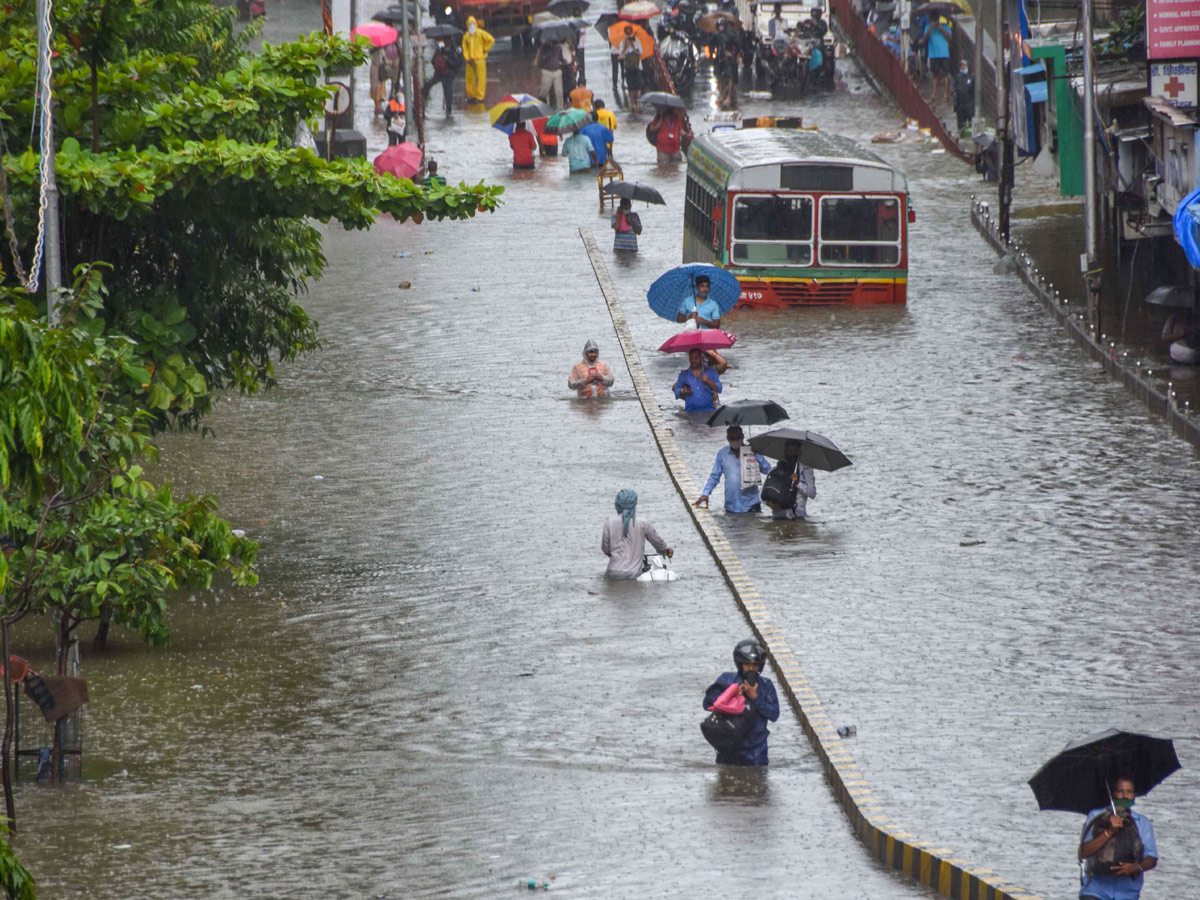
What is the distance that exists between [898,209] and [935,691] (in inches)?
581

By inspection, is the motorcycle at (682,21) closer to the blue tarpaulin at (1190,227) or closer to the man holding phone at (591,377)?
the man holding phone at (591,377)

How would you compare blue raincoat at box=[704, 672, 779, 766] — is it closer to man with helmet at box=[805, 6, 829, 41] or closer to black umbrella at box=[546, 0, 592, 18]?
man with helmet at box=[805, 6, 829, 41]

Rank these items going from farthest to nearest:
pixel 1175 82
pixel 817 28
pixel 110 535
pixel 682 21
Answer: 1. pixel 682 21
2. pixel 817 28
3. pixel 1175 82
4. pixel 110 535

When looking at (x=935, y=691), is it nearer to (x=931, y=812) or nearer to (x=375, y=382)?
(x=931, y=812)

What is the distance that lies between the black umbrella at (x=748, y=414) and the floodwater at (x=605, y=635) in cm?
80

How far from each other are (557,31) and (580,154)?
7.62 metres

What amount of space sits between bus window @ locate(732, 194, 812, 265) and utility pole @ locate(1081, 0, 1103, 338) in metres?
3.51

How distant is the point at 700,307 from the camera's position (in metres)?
23.5

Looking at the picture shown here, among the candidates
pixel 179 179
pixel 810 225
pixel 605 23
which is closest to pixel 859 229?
pixel 810 225

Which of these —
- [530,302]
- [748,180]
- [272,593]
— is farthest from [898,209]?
[272,593]

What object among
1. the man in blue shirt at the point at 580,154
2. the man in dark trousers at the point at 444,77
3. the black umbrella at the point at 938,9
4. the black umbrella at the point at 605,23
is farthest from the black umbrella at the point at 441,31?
the black umbrella at the point at 938,9

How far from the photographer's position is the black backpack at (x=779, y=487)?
16.9 meters

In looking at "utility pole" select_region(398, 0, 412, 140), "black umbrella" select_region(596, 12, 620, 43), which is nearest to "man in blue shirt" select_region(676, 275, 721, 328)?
"utility pole" select_region(398, 0, 412, 140)

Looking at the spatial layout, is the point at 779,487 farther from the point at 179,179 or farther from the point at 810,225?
the point at 810,225
